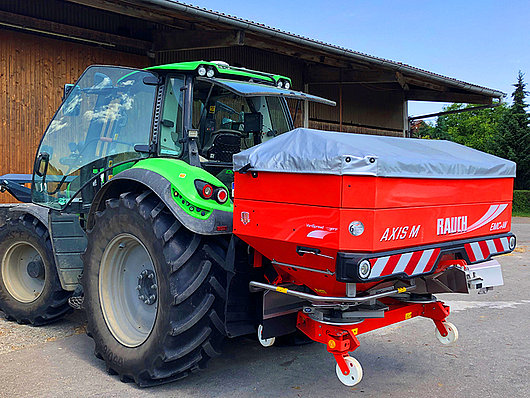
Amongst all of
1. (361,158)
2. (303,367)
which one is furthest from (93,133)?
(361,158)

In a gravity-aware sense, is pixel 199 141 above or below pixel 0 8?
below

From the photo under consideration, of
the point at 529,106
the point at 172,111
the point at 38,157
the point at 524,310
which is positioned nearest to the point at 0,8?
the point at 38,157

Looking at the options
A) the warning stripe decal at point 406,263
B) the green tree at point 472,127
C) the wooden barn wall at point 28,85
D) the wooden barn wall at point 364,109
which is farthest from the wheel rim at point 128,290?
the green tree at point 472,127

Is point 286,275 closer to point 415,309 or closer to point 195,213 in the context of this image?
point 195,213

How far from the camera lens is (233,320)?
4047mm

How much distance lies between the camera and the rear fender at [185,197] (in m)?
3.83

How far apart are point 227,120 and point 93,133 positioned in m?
1.22

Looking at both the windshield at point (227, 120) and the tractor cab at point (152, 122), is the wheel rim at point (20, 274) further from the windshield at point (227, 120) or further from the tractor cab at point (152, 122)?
the windshield at point (227, 120)

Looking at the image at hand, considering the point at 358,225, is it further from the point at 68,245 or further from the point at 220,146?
the point at 68,245

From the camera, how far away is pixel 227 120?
492 centimetres

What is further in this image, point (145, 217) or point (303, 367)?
point (303, 367)

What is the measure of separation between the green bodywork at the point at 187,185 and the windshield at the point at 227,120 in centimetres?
41

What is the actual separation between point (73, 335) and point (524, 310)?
5.20 metres

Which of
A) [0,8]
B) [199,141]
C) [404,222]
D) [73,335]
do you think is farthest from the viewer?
[0,8]
